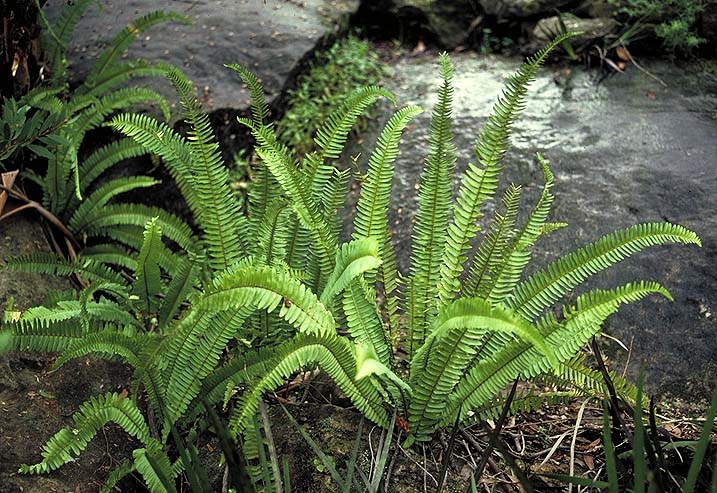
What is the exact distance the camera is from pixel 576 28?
4758mm

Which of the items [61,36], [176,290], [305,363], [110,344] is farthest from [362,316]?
[61,36]

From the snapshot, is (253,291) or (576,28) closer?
(253,291)

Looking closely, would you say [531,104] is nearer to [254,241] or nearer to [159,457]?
[254,241]

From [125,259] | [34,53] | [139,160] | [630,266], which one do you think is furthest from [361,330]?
[34,53]

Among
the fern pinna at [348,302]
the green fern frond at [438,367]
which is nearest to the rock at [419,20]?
the fern pinna at [348,302]

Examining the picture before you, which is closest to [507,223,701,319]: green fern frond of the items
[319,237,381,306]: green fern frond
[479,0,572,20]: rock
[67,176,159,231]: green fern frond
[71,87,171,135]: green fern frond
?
[319,237,381,306]: green fern frond

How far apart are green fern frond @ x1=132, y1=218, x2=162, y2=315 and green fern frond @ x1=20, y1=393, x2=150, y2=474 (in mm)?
577

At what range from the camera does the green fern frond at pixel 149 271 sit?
249 centimetres

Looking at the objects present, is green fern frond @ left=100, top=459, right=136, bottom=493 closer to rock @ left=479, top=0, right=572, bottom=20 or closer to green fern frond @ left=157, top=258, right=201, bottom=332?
green fern frond @ left=157, top=258, right=201, bottom=332

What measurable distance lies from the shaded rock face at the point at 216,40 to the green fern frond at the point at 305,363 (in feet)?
7.82

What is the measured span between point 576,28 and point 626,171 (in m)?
1.58

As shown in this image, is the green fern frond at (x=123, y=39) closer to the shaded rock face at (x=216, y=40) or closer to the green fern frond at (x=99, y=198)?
the shaded rock face at (x=216, y=40)

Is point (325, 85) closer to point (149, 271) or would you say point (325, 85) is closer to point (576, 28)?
point (576, 28)

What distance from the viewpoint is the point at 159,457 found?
2.21 meters
